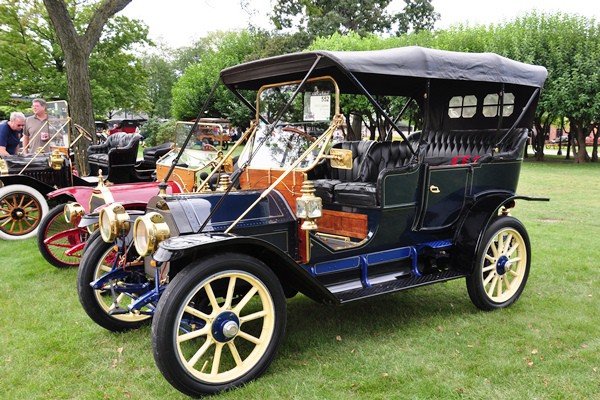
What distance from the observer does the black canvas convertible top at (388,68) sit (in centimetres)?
346

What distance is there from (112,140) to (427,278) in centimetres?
717

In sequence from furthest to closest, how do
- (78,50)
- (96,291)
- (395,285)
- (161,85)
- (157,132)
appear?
(161,85), (157,132), (78,50), (395,285), (96,291)

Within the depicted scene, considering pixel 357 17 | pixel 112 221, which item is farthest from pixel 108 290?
pixel 357 17

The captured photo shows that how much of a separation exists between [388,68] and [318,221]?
1.45m

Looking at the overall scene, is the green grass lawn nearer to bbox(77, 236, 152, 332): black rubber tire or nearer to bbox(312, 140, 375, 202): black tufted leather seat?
bbox(77, 236, 152, 332): black rubber tire

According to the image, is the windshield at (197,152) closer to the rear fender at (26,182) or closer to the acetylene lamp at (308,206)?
the rear fender at (26,182)

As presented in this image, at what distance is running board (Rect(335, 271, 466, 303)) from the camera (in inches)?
142

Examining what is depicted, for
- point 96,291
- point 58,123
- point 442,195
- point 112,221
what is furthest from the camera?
point 58,123

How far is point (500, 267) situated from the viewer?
440 cm

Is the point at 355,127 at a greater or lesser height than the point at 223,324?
greater

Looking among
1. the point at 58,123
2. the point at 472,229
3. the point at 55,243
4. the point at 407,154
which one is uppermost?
the point at 58,123

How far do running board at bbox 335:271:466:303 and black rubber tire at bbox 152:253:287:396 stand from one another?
0.57 meters

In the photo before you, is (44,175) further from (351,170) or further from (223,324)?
(223,324)

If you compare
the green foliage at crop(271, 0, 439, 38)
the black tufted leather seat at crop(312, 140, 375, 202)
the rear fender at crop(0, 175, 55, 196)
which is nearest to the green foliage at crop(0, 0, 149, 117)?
the green foliage at crop(271, 0, 439, 38)
